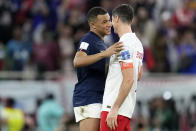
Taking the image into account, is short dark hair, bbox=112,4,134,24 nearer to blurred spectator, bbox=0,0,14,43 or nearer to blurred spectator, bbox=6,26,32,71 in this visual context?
blurred spectator, bbox=6,26,32,71

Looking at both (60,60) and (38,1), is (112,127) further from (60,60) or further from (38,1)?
(38,1)

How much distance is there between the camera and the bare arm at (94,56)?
8.37m

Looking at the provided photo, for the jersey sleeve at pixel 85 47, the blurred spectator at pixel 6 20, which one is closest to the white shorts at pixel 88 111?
the jersey sleeve at pixel 85 47

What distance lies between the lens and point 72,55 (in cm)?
1758

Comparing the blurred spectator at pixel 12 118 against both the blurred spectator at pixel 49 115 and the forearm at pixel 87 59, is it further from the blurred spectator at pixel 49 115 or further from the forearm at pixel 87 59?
the forearm at pixel 87 59

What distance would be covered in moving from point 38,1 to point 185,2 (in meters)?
3.99

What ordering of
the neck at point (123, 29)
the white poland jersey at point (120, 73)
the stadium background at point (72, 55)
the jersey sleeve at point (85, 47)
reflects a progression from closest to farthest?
the white poland jersey at point (120, 73) → the neck at point (123, 29) → the jersey sleeve at point (85, 47) → the stadium background at point (72, 55)

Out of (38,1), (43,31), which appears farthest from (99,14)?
(38,1)

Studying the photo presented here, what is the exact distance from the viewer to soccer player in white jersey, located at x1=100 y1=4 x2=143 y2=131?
830 centimetres

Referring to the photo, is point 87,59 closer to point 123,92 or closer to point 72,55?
point 123,92

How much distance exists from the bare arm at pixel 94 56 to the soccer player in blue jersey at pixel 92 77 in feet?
0.17

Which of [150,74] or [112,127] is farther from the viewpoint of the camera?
[150,74]

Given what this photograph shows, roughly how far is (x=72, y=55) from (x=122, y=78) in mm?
9212

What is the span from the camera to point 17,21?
62.8 ft
